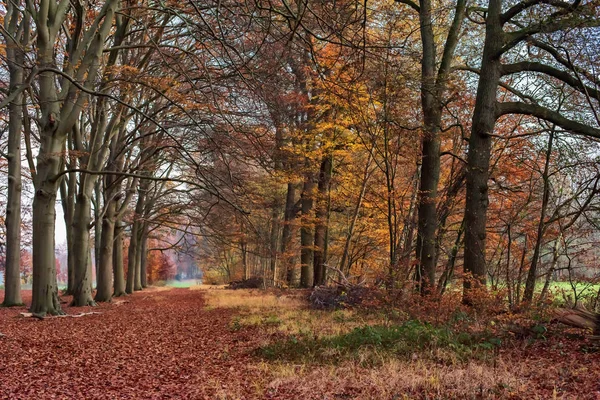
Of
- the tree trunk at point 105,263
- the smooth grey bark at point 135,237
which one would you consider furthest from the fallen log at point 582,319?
the smooth grey bark at point 135,237

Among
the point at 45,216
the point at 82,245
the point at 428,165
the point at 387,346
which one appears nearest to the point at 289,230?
the point at 82,245

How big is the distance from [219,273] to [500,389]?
44.0 m

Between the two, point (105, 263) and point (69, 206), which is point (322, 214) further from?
point (69, 206)

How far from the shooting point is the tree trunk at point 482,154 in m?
8.68

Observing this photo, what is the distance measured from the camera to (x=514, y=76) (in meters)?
10.4

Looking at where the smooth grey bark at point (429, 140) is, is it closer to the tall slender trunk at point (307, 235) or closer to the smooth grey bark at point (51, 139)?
the tall slender trunk at point (307, 235)

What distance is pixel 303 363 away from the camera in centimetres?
558

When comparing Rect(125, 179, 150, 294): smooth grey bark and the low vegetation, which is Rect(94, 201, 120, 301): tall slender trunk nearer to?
Rect(125, 179, 150, 294): smooth grey bark

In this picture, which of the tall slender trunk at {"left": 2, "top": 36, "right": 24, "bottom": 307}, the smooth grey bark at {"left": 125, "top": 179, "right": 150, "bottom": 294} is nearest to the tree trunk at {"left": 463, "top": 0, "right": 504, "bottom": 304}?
the tall slender trunk at {"left": 2, "top": 36, "right": 24, "bottom": 307}

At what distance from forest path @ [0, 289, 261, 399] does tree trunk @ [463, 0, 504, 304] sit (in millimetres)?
4445

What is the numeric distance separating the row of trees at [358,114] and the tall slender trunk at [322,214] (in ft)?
0.34

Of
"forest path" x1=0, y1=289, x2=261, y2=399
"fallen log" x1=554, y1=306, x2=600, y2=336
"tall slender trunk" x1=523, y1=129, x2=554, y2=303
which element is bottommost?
"forest path" x1=0, y1=289, x2=261, y2=399

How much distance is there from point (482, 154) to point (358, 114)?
3.78m

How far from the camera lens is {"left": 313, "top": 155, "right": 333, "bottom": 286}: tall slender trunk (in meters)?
16.2
